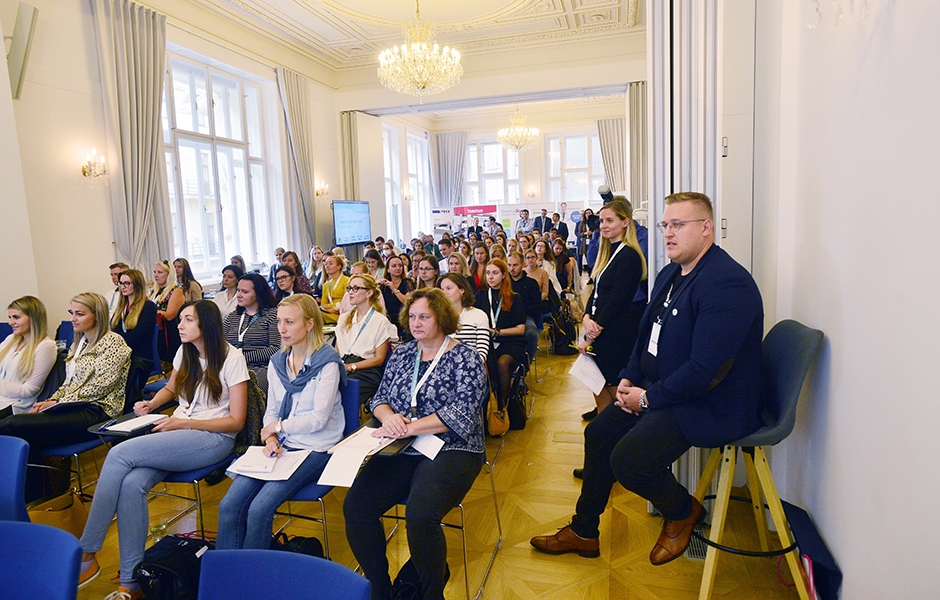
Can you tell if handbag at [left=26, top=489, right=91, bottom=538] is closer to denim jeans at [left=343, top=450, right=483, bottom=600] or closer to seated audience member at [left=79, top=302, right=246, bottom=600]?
seated audience member at [left=79, top=302, right=246, bottom=600]

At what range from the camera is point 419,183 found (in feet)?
59.8

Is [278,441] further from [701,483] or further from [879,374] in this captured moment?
[879,374]

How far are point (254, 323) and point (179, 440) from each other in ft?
4.90

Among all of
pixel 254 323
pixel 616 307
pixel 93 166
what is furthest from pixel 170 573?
pixel 93 166

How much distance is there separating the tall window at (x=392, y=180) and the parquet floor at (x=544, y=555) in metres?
12.2

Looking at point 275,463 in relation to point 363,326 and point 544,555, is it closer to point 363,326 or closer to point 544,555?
point 544,555

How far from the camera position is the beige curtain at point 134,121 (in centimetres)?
661

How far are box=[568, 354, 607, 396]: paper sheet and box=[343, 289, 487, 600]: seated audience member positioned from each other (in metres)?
0.69

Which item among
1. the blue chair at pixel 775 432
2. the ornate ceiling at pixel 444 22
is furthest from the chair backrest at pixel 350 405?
the ornate ceiling at pixel 444 22

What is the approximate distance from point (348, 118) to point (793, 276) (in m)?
10.5

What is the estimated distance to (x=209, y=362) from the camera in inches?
112

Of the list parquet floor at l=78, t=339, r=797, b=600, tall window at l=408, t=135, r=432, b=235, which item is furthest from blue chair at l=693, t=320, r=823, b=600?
tall window at l=408, t=135, r=432, b=235

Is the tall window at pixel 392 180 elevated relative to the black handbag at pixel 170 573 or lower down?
elevated

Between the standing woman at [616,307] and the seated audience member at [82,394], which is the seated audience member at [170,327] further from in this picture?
the standing woman at [616,307]
